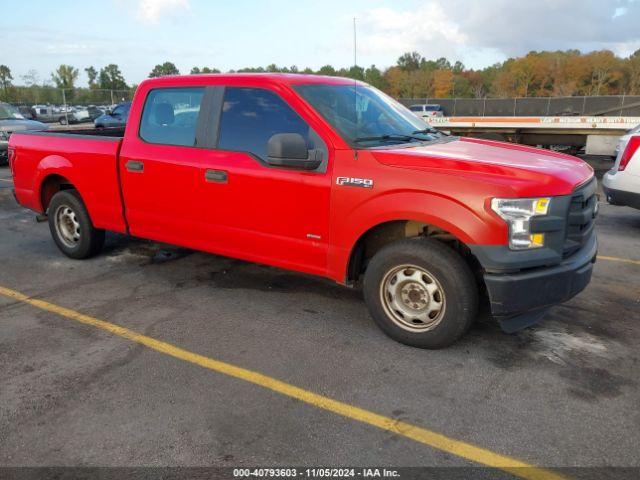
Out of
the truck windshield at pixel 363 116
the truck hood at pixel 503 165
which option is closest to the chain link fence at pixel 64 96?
the truck windshield at pixel 363 116

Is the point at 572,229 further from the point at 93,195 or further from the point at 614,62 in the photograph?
the point at 614,62

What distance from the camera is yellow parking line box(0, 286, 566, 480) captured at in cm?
259

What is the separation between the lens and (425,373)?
11.3 feet

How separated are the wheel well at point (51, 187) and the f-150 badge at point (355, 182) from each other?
3.62 m

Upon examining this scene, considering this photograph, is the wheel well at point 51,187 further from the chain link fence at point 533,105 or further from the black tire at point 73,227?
the chain link fence at point 533,105

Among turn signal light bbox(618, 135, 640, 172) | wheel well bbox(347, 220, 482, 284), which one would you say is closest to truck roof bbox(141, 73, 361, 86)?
wheel well bbox(347, 220, 482, 284)

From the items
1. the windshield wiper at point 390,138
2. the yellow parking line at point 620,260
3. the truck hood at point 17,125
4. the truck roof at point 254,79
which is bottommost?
the yellow parking line at point 620,260

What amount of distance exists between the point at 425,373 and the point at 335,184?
1.46 metres

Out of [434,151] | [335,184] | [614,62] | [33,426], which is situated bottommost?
[33,426]

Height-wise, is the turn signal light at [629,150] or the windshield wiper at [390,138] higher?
the windshield wiper at [390,138]

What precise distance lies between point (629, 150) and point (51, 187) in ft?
23.3

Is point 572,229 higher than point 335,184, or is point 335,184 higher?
point 335,184

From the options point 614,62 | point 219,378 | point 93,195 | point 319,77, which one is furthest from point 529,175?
point 614,62

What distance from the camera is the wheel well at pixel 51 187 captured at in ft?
19.4
